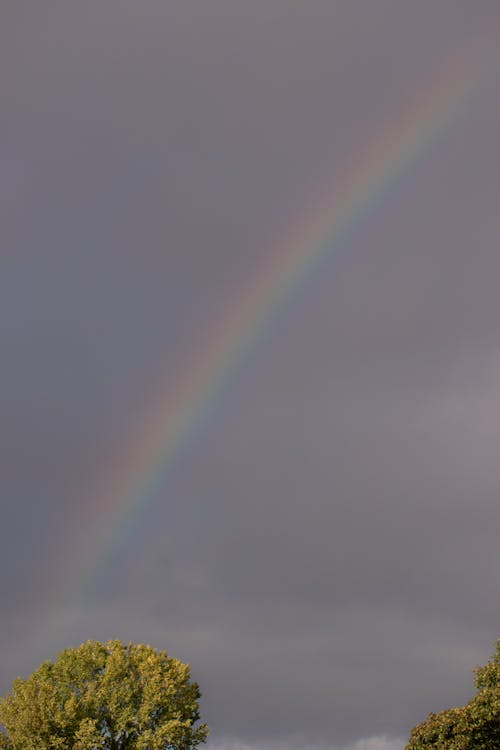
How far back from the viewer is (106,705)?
78.8 metres

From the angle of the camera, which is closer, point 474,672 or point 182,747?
point 474,672

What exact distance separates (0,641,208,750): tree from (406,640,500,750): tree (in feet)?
83.3

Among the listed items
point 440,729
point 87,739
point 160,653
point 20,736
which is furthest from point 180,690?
point 440,729

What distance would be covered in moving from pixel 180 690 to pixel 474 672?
29.3m

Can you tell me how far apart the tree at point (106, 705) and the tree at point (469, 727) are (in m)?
25.4

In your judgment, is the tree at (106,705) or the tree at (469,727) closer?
the tree at (469,727)

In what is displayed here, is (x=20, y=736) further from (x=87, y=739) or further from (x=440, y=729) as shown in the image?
(x=440, y=729)

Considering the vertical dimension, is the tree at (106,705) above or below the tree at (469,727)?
above

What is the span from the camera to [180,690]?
260ft

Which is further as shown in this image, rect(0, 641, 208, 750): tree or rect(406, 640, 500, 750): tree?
rect(0, 641, 208, 750): tree

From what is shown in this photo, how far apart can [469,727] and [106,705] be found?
35494 mm

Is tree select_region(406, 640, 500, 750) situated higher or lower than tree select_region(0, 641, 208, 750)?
lower

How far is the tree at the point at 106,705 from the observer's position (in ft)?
252

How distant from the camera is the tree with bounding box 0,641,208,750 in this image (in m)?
76.8
